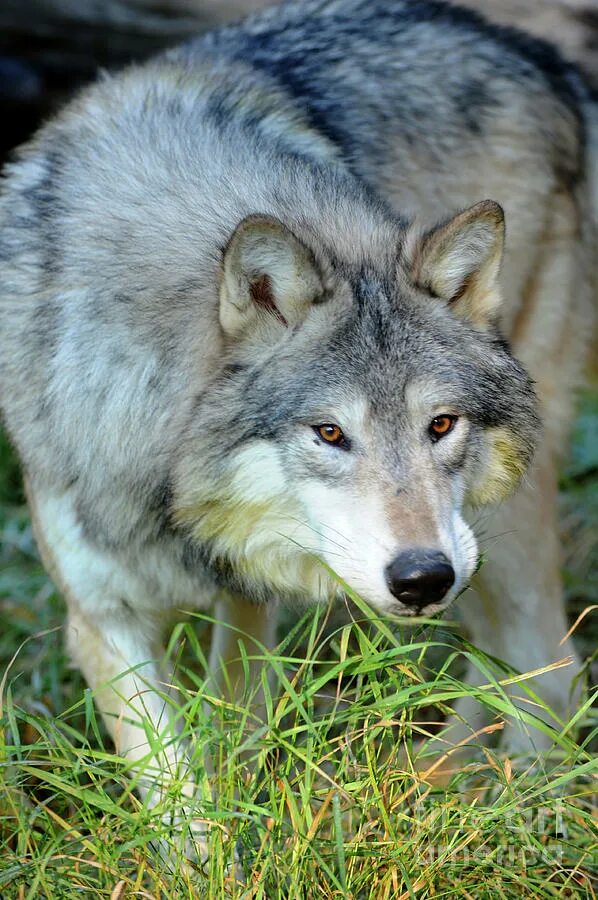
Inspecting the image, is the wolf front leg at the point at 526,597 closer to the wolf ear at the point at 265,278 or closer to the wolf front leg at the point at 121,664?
the wolf front leg at the point at 121,664

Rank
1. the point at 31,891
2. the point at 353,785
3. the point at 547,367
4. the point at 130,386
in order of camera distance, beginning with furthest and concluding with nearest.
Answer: the point at 547,367 → the point at 130,386 → the point at 353,785 → the point at 31,891

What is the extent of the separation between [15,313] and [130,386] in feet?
1.62

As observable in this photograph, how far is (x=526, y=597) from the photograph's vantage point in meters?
4.76

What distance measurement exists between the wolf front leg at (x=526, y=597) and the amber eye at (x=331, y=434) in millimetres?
1603

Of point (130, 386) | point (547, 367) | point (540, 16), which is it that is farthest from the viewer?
point (540, 16)

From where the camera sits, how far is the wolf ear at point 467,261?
11.0 ft

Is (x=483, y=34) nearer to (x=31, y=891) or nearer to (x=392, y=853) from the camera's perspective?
(x=392, y=853)

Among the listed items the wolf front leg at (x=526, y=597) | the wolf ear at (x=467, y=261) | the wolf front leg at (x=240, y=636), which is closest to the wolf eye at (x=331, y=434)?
the wolf ear at (x=467, y=261)

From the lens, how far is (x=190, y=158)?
375 cm

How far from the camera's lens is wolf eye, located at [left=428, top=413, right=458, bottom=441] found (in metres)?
3.25

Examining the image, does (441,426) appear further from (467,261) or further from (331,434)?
(467,261)

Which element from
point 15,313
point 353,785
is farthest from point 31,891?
point 15,313

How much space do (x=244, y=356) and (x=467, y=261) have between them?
724 mm

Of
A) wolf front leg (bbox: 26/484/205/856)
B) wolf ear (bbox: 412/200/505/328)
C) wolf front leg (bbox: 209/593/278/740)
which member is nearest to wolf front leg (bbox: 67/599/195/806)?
wolf front leg (bbox: 26/484/205/856)
